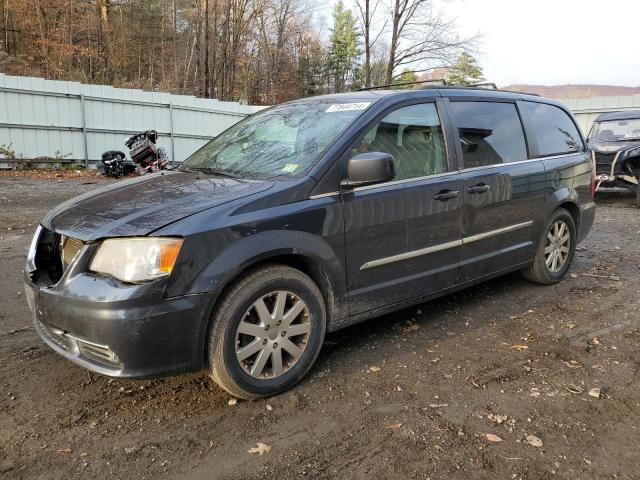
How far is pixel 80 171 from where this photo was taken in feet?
48.0

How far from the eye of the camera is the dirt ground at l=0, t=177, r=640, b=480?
235 cm

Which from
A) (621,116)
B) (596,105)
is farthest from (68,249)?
(596,105)

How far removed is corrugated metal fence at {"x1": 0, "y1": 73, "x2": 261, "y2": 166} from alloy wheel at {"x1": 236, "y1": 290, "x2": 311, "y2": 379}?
1369cm

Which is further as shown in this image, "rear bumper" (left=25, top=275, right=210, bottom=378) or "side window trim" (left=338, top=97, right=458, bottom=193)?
"side window trim" (left=338, top=97, right=458, bottom=193)

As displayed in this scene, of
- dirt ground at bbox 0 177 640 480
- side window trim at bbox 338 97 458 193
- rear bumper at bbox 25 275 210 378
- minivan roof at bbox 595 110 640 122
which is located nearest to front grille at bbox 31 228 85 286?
rear bumper at bbox 25 275 210 378

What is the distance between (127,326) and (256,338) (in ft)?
2.35

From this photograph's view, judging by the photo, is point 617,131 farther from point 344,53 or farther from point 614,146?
point 344,53

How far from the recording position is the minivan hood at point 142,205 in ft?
8.61

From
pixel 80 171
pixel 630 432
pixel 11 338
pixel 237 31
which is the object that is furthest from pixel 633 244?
pixel 237 31

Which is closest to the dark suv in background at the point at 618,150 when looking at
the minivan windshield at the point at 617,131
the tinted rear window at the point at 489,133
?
the minivan windshield at the point at 617,131

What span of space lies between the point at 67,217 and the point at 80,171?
13028 mm

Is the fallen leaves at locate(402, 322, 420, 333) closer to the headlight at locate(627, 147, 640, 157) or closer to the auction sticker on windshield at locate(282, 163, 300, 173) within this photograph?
the auction sticker on windshield at locate(282, 163, 300, 173)

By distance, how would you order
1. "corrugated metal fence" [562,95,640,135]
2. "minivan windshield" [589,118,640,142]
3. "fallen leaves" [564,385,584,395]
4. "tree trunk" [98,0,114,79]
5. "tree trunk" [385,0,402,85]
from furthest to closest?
1. "tree trunk" [98,0,114,79]
2. "corrugated metal fence" [562,95,640,135]
3. "tree trunk" [385,0,402,85]
4. "minivan windshield" [589,118,640,142]
5. "fallen leaves" [564,385,584,395]

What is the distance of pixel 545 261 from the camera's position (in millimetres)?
4871
